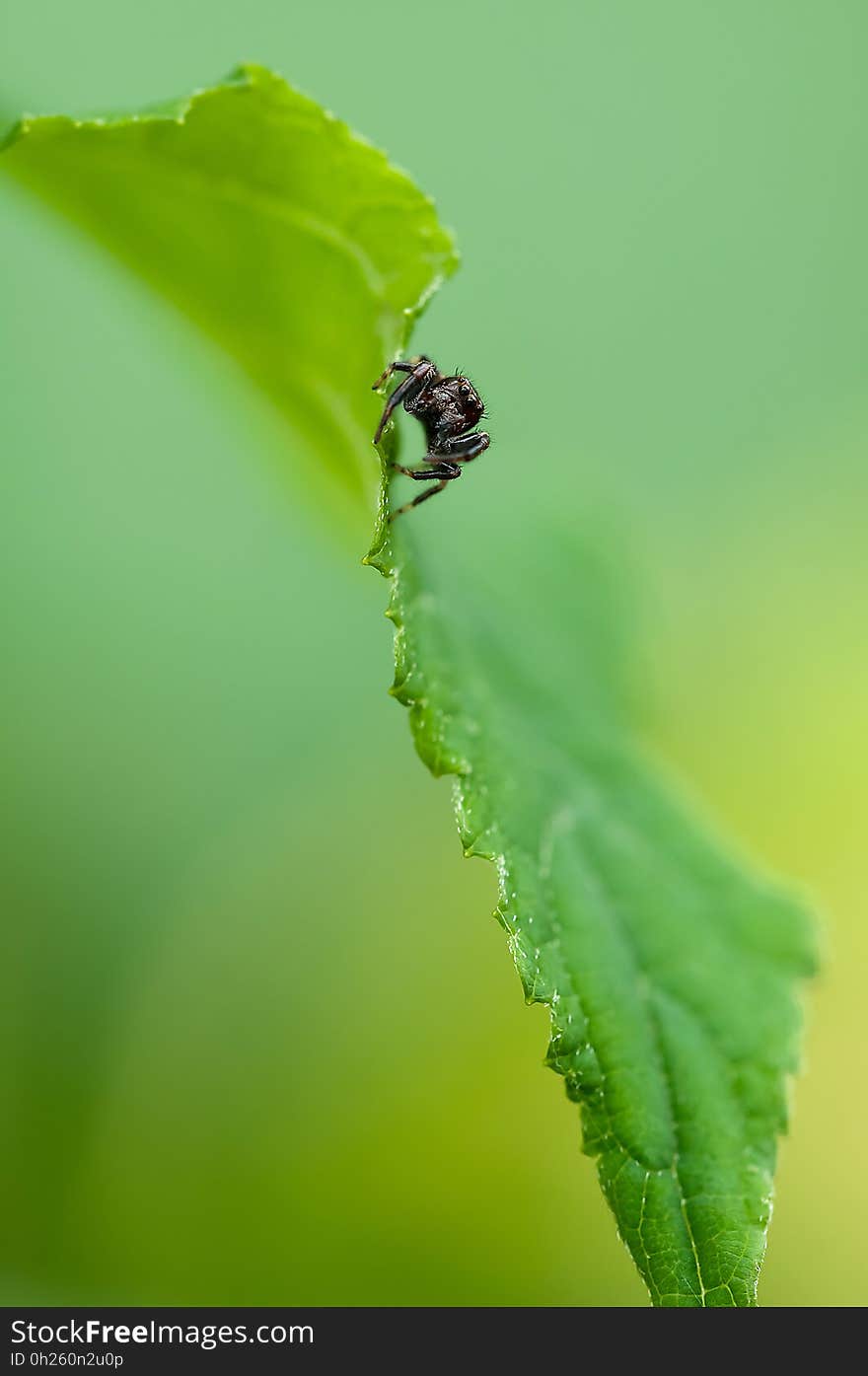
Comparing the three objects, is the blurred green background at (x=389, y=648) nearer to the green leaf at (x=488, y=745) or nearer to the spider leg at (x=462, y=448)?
the green leaf at (x=488, y=745)

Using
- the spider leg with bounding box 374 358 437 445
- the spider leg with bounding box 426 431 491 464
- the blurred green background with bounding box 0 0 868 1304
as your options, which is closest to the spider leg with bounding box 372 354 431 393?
the spider leg with bounding box 374 358 437 445

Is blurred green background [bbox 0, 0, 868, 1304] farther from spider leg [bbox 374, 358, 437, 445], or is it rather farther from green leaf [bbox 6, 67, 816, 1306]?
spider leg [bbox 374, 358, 437, 445]

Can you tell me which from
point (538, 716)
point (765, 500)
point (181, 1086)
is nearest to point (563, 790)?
point (538, 716)

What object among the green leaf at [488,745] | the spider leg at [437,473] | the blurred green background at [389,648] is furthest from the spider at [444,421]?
the blurred green background at [389,648]

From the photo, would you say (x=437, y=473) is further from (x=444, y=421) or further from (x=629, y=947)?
(x=629, y=947)

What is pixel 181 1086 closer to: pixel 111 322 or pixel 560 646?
pixel 560 646

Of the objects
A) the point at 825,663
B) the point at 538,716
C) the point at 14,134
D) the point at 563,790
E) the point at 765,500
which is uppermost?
the point at 765,500
